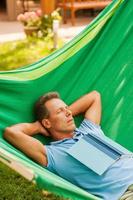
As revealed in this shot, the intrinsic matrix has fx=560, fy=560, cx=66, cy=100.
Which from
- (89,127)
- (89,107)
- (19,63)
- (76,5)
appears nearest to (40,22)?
(19,63)

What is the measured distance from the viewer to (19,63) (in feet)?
20.5

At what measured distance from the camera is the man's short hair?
2.95 metres

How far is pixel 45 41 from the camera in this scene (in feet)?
23.4

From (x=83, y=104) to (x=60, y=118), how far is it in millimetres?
337

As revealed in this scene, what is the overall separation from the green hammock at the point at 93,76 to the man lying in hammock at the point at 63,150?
11 cm

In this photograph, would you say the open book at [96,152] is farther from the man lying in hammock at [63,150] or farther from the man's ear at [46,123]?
the man's ear at [46,123]

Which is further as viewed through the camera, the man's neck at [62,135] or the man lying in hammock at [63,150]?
the man's neck at [62,135]

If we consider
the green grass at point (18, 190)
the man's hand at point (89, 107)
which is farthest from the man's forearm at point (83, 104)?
the green grass at point (18, 190)

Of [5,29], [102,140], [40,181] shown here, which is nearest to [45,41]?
[5,29]

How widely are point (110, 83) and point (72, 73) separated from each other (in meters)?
0.25

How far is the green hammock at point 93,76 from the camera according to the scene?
3018mm

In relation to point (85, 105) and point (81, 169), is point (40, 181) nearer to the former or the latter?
point (81, 169)

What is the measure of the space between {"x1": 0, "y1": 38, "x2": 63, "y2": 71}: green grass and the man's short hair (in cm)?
307

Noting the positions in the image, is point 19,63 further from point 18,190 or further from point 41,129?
point 41,129
